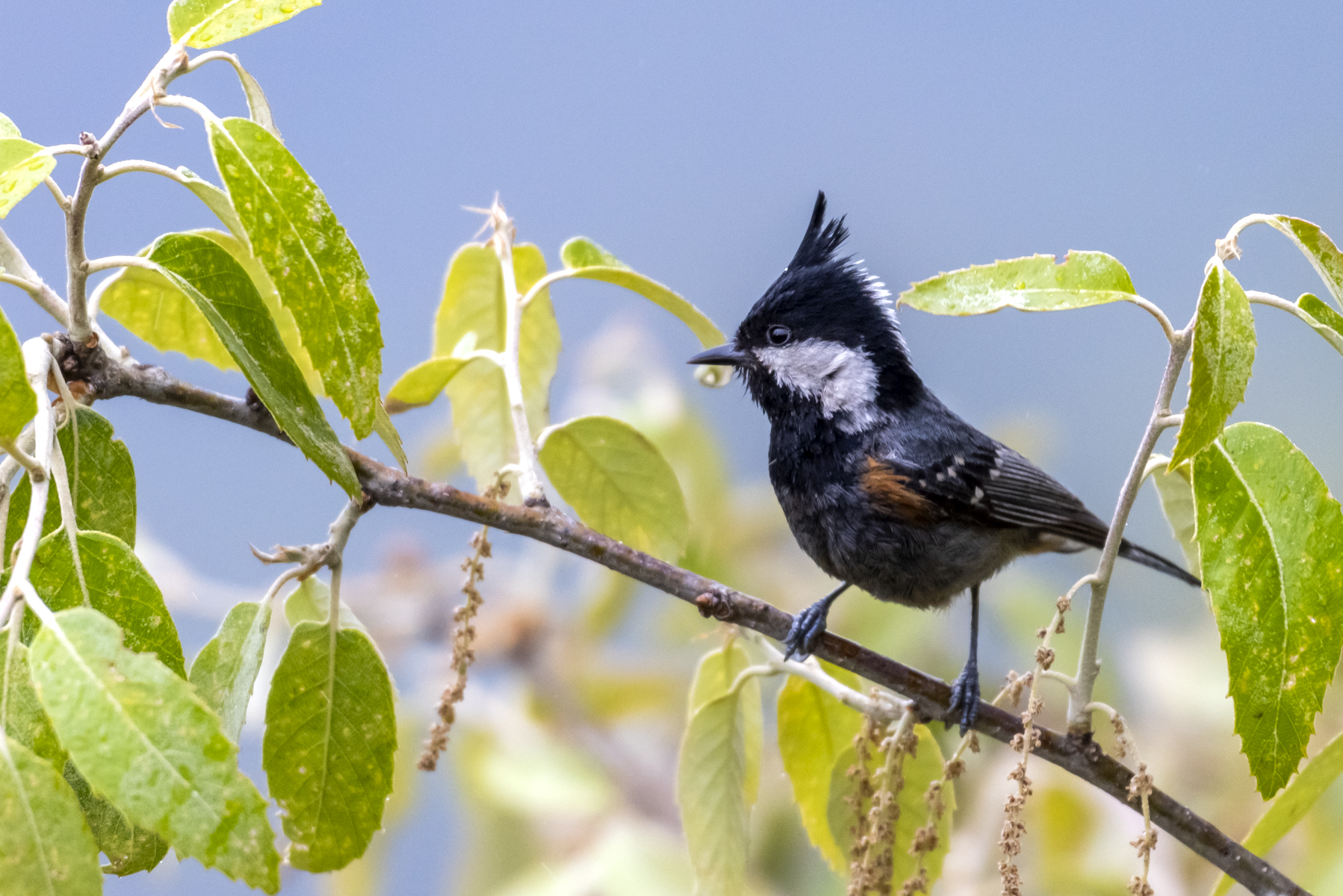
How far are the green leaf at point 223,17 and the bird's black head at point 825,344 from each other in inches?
30.9

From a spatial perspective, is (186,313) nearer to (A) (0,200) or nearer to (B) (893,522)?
(A) (0,200)

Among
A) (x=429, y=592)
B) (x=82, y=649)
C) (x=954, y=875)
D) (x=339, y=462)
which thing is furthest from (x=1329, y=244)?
(x=429, y=592)

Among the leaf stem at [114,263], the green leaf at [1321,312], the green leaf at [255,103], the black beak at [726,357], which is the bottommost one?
the leaf stem at [114,263]

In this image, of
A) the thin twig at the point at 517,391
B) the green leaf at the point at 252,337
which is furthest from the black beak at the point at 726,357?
the green leaf at the point at 252,337

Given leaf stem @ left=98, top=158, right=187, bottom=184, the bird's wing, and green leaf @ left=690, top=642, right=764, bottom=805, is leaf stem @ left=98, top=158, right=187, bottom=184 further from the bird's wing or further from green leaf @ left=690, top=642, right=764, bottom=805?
the bird's wing

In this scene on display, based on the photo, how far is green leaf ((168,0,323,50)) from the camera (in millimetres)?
713

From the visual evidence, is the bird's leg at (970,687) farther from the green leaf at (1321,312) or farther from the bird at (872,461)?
the green leaf at (1321,312)

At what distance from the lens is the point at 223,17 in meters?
0.72

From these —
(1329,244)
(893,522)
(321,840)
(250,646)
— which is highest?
(1329,244)

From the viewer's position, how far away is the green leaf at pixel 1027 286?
0.73 metres

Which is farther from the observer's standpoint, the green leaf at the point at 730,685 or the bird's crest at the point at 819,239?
the bird's crest at the point at 819,239

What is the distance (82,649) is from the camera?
0.54 m

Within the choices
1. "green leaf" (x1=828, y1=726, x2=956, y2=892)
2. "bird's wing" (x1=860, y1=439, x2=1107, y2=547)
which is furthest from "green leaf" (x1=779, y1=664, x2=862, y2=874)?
"bird's wing" (x1=860, y1=439, x2=1107, y2=547)

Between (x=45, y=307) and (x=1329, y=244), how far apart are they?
2.88 feet
